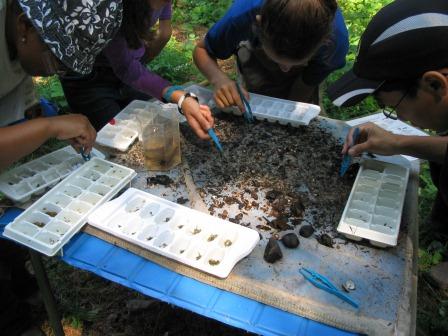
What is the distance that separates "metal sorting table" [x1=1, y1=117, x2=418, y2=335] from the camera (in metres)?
1.08

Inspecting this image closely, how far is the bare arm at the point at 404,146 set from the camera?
157cm

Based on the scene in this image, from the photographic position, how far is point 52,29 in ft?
3.93

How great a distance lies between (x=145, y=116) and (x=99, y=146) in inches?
10.7

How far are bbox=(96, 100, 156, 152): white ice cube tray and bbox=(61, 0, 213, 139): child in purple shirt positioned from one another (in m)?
0.12

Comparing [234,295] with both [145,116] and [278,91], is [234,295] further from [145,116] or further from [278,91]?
[278,91]

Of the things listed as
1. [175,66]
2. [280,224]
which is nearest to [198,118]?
[280,224]

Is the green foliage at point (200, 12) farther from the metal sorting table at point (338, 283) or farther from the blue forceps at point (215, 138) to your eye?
the metal sorting table at point (338, 283)

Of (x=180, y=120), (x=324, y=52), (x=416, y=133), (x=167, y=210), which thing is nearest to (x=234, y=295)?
(x=167, y=210)

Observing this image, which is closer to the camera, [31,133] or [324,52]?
[31,133]

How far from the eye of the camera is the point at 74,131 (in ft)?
4.89

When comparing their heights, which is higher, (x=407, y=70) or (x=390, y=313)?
(x=407, y=70)

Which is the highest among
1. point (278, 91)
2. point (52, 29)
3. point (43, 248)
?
point (52, 29)

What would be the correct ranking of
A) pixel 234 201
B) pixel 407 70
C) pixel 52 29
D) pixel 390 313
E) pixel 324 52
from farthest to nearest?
pixel 324 52, pixel 234 201, pixel 407 70, pixel 52 29, pixel 390 313

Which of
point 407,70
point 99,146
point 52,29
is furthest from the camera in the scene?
point 99,146
